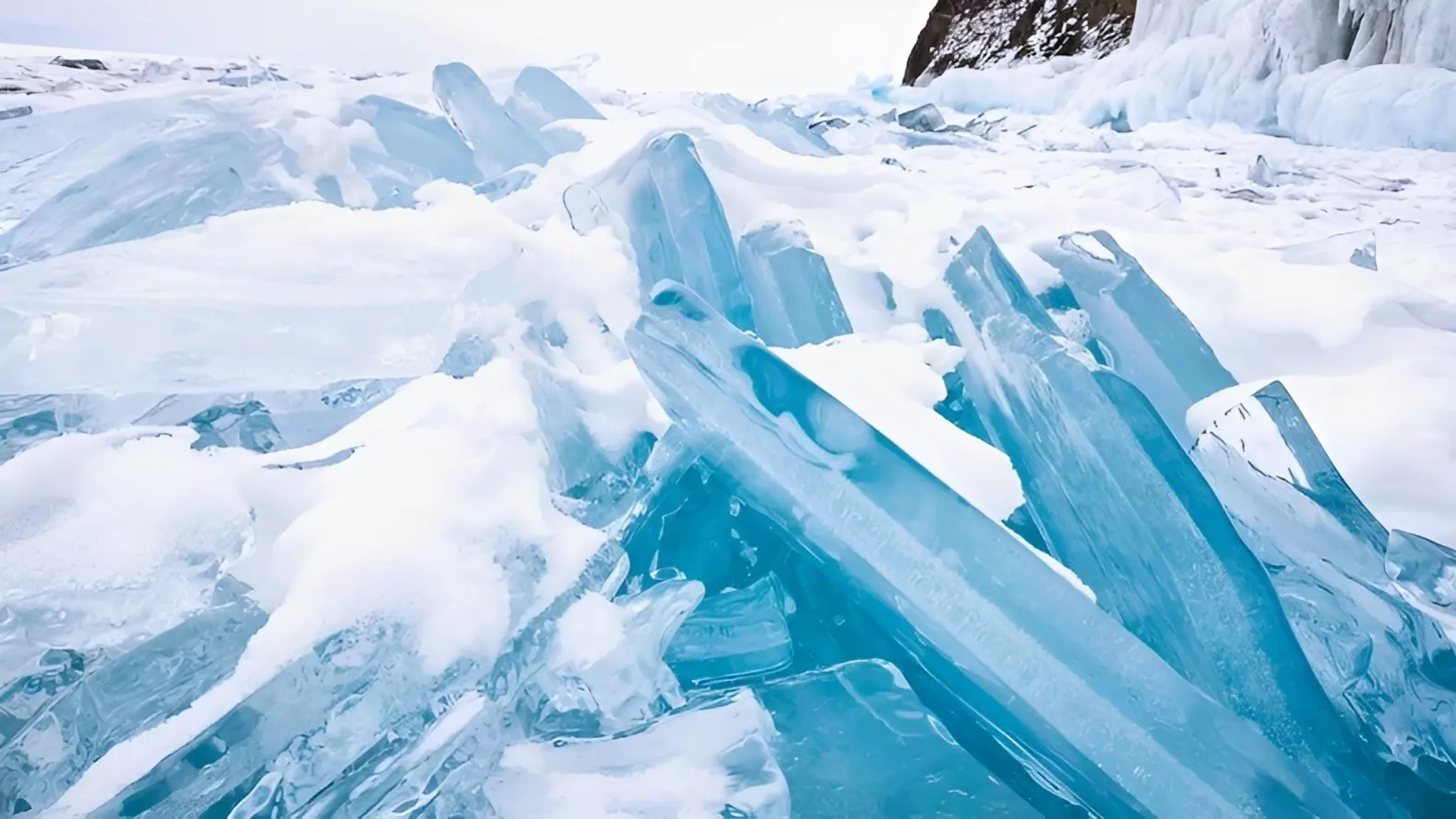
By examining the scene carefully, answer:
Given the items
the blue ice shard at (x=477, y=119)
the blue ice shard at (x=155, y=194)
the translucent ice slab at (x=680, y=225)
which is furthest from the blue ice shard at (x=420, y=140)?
the translucent ice slab at (x=680, y=225)

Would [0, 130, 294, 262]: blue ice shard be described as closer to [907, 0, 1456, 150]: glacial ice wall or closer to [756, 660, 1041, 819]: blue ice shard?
[756, 660, 1041, 819]: blue ice shard

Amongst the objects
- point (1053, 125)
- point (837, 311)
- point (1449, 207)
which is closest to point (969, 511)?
point (837, 311)

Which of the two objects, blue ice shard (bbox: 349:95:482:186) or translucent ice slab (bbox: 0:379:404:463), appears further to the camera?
blue ice shard (bbox: 349:95:482:186)

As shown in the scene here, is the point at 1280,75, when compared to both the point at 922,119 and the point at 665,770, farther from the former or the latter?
the point at 665,770

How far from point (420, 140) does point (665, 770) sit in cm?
224

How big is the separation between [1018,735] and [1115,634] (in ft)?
0.46

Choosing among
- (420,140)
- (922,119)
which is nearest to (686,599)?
(420,140)

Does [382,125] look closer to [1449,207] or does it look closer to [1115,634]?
[1115,634]

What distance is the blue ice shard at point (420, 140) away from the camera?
238 centimetres

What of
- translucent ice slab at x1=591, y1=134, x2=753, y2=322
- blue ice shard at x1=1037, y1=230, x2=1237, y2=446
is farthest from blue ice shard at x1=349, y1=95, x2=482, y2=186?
blue ice shard at x1=1037, y1=230, x2=1237, y2=446

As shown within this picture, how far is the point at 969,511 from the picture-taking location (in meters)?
0.83

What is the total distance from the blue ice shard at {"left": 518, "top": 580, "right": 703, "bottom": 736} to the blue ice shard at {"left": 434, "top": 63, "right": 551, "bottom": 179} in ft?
5.80

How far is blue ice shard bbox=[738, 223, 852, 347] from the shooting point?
4.71 ft

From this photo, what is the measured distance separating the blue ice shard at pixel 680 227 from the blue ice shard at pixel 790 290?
0.03m
